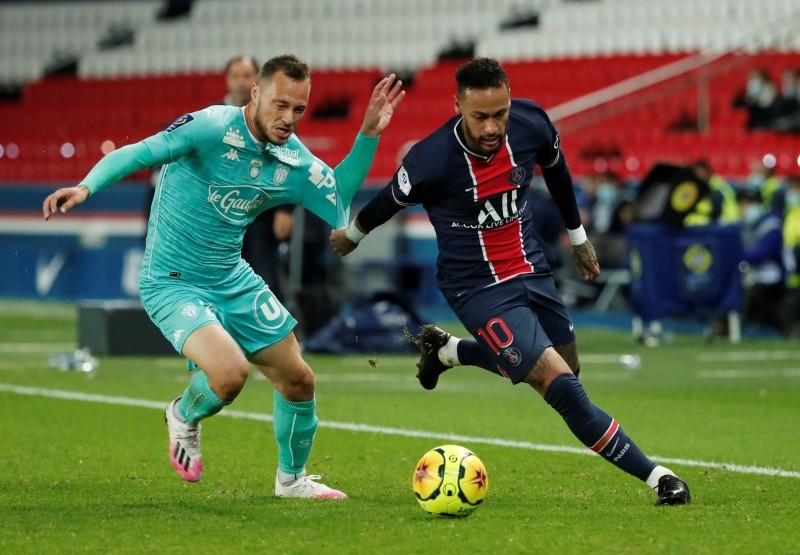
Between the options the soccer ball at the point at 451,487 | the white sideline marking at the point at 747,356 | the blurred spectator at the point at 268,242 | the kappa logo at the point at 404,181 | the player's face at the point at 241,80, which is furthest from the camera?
the white sideline marking at the point at 747,356

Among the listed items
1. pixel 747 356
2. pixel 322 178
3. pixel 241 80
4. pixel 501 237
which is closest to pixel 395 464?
pixel 501 237

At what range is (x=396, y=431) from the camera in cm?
894

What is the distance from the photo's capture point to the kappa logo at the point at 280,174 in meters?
6.37

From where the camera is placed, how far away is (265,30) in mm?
29656

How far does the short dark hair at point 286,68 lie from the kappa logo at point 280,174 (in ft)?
1.36

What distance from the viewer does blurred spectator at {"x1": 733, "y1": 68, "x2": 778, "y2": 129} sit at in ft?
65.8

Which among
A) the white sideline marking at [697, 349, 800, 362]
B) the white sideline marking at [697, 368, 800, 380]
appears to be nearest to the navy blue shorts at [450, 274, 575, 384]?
the white sideline marking at [697, 368, 800, 380]

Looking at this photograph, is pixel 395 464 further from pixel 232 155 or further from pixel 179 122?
pixel 179 122

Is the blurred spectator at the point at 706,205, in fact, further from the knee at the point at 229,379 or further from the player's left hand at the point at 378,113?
the knee at the point at 229,379

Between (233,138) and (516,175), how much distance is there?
4.20ft

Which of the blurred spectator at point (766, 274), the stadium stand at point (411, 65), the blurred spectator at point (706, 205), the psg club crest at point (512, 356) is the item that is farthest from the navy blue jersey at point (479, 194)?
the stadium stand at point (411, 65)

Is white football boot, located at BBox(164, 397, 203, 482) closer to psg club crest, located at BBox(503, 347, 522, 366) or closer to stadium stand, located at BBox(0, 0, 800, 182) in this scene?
psg club crest, located at BBox(503, 347, 522, 366)

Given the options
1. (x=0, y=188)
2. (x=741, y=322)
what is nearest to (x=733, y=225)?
(x=741, y=322)

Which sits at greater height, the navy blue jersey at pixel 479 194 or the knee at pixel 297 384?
the navy blue jersey at pixel 479 194
